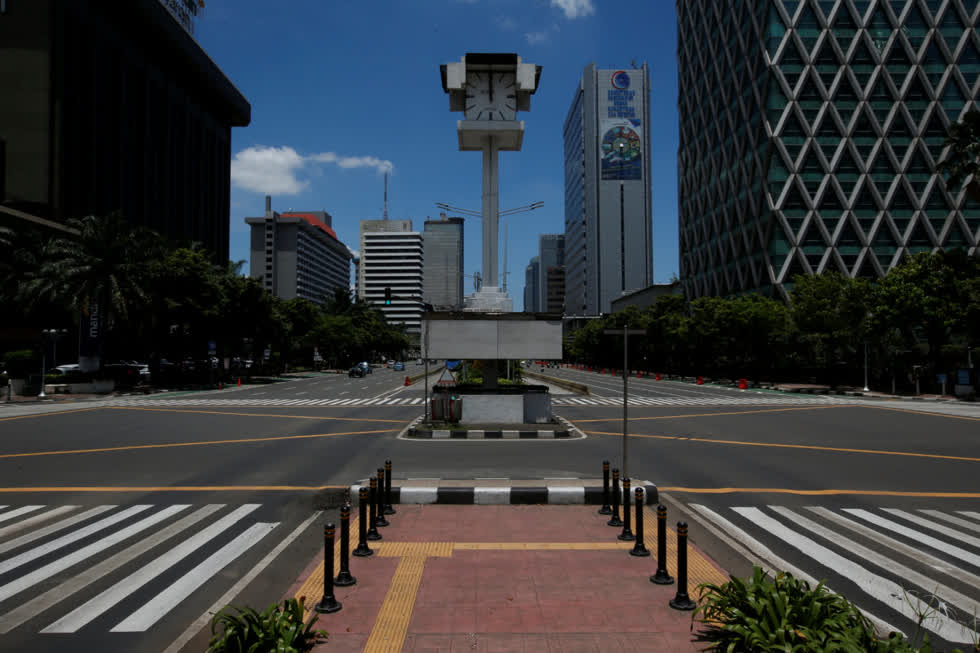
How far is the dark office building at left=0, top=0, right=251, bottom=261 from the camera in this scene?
53.7 m

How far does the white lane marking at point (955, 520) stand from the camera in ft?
30.3

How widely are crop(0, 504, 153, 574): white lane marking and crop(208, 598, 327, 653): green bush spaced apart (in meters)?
4.55

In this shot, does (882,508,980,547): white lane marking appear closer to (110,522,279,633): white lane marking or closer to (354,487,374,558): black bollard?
(354,487,374,558): black bollard

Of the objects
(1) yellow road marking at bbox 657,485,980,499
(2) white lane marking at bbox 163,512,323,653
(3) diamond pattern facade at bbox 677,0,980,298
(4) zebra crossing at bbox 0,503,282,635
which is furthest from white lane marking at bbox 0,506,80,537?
(3) diamond pattern facade at bbox 677,0,980,298

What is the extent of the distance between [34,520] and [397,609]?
7.49 m

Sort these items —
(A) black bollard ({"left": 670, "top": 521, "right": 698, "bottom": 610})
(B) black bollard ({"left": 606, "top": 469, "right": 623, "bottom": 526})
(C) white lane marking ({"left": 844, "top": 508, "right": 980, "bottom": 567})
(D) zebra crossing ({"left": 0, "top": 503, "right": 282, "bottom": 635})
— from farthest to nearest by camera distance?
(B) black bollard ({"left": 606, "top": 469, "right": 623, "bottom": 526}), (C) white lane marking ({"left": 844, "top": 508, "right": 980, "bottom": 567}), (D) zebra crossing ({"left": 0, "top": 503, "right": 282, "bottom": 635}), (A) black bollard ({"left": 670, "top": 521, "right": 698, "bottom": 610})

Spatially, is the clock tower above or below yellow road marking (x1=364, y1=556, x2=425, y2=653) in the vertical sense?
above

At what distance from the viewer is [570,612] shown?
5922 mm

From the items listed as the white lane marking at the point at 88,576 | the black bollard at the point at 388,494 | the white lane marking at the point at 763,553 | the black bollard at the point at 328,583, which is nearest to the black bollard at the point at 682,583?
the white lane marking at the point at 763,553

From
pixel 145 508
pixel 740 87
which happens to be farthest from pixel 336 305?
pixel 145 508

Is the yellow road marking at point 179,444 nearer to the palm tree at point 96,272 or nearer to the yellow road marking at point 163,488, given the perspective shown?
the yellow road marking at point 163,488

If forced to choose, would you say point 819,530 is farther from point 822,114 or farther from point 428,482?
point 822,114

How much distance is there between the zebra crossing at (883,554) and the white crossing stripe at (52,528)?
34.5 ft

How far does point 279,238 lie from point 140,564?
186 m
